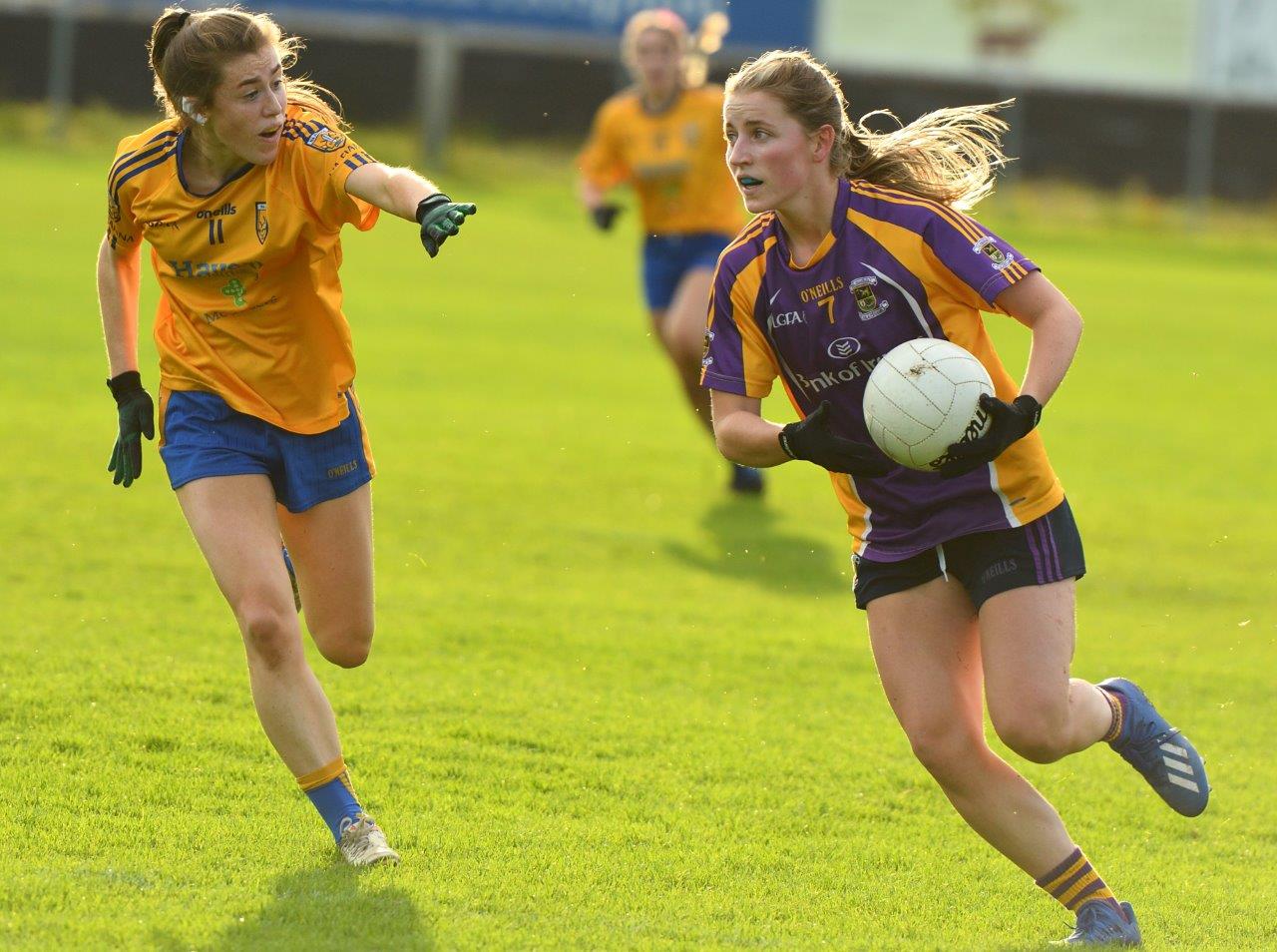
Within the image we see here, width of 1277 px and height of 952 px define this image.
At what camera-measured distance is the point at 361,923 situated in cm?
417

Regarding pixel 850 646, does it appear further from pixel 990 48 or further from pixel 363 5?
pixel 990 48

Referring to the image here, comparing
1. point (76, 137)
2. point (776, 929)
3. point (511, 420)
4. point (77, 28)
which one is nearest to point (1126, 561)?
point (511, 420)

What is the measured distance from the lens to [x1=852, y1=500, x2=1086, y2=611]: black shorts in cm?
429

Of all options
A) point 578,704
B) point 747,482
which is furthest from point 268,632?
point 747,482

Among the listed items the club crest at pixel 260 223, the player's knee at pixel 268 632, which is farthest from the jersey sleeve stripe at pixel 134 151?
the player's knee at pixel 268 632

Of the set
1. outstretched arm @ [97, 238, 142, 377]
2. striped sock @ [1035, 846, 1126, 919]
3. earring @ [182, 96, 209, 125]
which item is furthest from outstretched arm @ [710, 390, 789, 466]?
outstretched arm @ [97, 238, 142, 377]

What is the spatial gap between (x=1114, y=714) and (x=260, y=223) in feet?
8.73

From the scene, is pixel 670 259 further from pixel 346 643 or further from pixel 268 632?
pixel 268 632

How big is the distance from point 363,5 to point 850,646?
26145mm

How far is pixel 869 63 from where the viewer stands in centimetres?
3378

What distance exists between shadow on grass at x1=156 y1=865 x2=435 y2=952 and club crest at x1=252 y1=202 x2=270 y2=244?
1690 millimetres

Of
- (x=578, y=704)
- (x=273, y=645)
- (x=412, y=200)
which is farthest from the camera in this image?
(x=578, y=704)

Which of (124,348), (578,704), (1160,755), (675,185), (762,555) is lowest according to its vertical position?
(762,555)

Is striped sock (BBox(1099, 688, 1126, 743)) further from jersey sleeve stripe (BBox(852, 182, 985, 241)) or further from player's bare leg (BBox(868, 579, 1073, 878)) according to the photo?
jersey sleeve stripe (BBox(852, 182, 985, 241))
